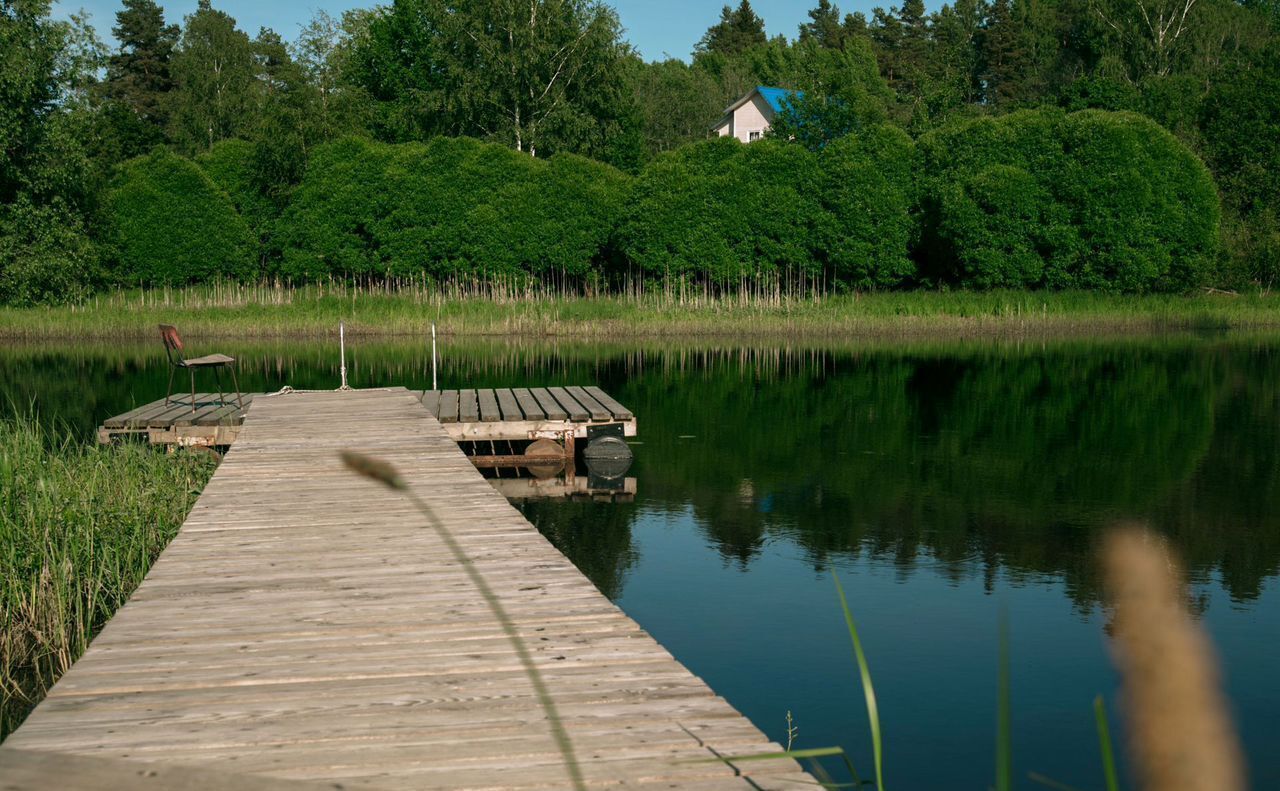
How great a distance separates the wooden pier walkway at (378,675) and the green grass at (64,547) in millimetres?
764

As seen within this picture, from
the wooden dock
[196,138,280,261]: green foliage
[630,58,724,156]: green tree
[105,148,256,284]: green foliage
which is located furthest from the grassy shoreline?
[630,58,724,156]: green tree

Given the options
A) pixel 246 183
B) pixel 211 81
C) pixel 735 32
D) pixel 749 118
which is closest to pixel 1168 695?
pixel 246 183

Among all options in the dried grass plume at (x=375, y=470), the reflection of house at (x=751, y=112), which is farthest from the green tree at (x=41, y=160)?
the reflection of house at (x=751, y=112)

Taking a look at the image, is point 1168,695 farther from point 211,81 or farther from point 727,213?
point 211,81

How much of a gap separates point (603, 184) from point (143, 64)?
119 feet

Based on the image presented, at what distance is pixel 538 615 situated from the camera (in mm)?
5422

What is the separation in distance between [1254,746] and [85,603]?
6656mm

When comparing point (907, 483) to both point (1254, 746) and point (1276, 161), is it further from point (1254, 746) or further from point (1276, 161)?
point (1276, 161)

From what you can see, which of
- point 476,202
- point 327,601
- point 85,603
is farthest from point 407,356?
point 327,601

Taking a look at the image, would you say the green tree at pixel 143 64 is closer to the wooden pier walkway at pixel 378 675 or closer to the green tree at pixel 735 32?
the green tree at pixel 735 32

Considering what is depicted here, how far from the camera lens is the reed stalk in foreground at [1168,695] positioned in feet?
2.02

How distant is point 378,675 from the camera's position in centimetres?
454

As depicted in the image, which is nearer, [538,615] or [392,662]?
[392,662]

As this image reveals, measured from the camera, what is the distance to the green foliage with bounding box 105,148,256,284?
38.8 meters
